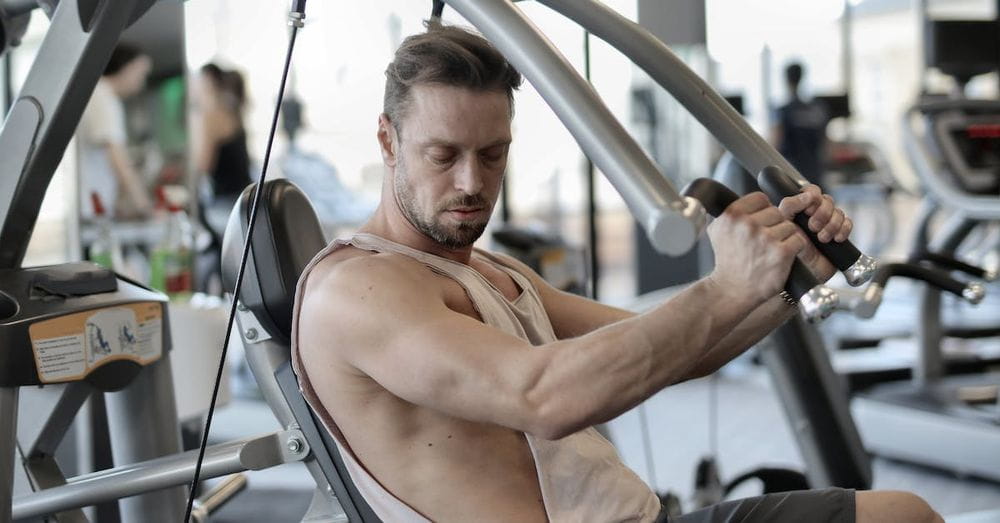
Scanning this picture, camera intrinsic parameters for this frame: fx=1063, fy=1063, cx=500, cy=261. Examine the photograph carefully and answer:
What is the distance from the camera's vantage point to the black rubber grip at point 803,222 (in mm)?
1138

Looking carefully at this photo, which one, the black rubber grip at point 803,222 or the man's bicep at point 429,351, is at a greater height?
the black rubber grip at point 803,222

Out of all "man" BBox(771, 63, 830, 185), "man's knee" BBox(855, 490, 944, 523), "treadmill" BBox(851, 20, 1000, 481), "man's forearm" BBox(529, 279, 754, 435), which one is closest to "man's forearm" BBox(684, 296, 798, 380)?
"man's knee" BBox(855, 490, 944, 523)

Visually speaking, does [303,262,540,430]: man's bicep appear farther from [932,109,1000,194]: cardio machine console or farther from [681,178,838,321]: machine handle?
[932,109,1000,194]: cardio machine console

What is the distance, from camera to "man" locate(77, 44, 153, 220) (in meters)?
4.02

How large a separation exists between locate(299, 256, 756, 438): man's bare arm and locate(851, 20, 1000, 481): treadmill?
9.04ft

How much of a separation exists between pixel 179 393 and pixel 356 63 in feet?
5.34

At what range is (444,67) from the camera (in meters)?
1.34

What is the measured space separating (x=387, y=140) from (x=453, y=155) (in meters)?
0.13

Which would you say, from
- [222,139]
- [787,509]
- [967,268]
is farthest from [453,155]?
[222,139]

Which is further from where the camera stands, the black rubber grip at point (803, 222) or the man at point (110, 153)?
the man at point (110, 153)

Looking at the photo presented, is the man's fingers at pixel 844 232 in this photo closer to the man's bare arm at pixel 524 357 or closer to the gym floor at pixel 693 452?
the man's bare arm at pixel 524 357

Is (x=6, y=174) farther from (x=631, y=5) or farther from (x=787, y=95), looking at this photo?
(x=787, y=95)

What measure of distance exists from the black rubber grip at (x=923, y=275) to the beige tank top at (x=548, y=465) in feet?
2.26

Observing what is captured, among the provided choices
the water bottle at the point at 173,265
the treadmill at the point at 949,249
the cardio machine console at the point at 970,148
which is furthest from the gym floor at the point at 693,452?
the cardio machine console at the point at 970,148
